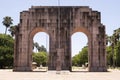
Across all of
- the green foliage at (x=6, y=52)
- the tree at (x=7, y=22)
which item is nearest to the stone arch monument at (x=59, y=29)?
the green foliage at (x=6, y=52)

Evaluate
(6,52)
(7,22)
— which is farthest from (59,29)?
(7,22)

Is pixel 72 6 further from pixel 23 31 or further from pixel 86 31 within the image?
pixel 23 31

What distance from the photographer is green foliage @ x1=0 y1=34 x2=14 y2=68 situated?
5872cm

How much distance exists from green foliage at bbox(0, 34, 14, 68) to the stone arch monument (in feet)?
70.6

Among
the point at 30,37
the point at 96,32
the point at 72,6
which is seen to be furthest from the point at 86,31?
the point at 30,37

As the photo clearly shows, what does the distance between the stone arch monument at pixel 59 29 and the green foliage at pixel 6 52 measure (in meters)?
21.5

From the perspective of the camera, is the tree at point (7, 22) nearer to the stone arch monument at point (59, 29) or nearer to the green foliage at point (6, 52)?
the green foliage at point (6, 52)

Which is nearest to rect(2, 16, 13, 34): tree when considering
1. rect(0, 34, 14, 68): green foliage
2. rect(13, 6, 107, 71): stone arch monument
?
rect(0, 34, 14, 68): green foliage

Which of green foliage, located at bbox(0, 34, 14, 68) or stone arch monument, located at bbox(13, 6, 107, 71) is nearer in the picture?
stone arch monument, located at bbox(13, 6, 107, 71)

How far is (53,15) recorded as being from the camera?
37594 millimetres

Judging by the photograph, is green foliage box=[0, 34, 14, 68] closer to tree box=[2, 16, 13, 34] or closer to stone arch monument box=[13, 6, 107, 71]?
stone arch monument box=[13, 6, 107, 71]

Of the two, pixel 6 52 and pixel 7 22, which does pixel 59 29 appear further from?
pixel 7 22

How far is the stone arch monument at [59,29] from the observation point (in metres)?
37.0

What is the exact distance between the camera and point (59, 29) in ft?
122
